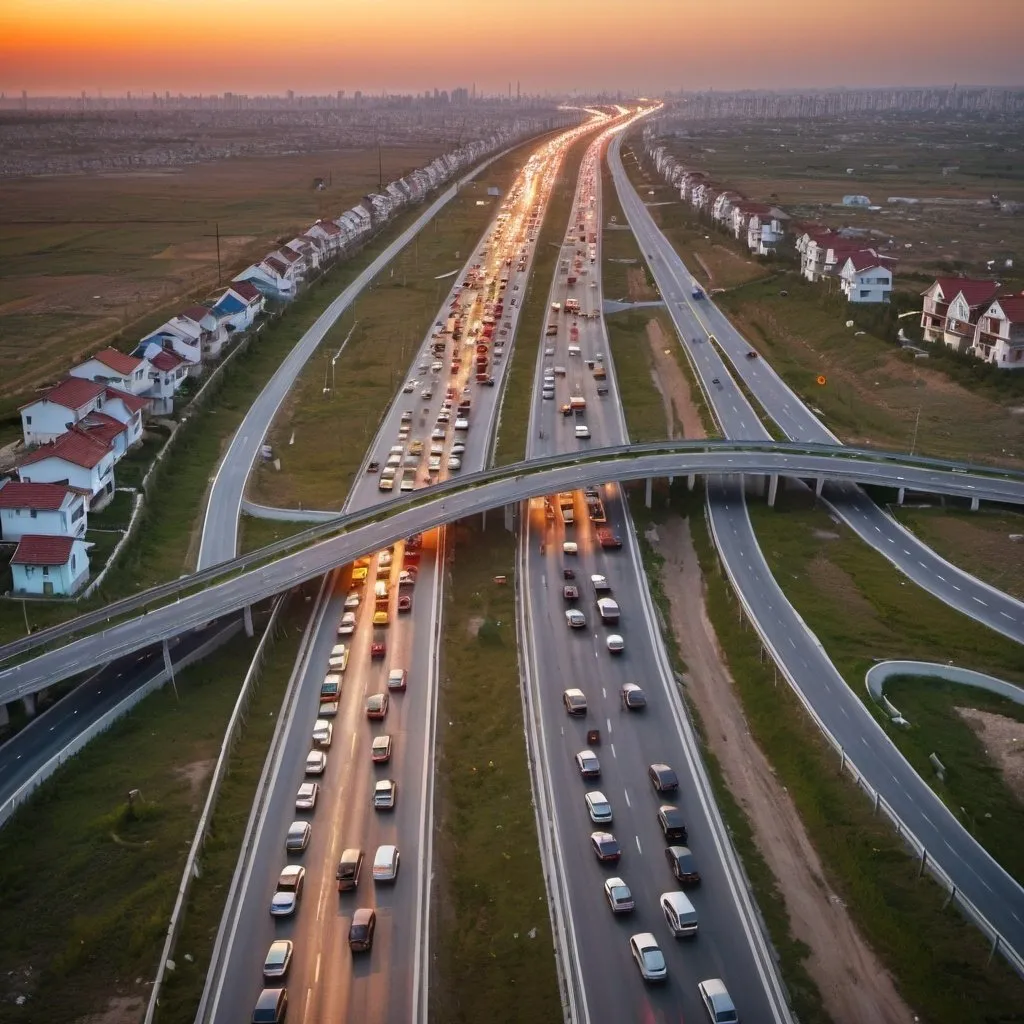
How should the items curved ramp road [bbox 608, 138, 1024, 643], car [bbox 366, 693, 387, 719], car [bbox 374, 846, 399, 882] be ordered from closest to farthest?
car [bbox 374, 846, 399, 882] < car [bbox 366, 693, 387, 719] < curved ramp road [bbox 608, 138, 1024, 643]

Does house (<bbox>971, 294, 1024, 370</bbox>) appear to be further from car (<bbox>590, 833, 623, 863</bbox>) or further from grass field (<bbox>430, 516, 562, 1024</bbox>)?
car (<bbox>590, 833, 623, 863</bbox>)

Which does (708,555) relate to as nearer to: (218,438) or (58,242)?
(218,438)

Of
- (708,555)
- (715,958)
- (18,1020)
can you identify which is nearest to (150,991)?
(18,1020)

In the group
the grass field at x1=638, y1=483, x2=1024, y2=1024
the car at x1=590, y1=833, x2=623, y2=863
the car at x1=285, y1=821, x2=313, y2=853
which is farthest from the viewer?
the car at x1=285, y1=821, x2=313, y2=853

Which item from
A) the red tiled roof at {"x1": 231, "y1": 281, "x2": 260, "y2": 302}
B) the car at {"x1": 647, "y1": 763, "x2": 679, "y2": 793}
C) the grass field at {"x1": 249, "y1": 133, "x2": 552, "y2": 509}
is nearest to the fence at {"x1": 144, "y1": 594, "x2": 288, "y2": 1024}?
the car at {"x1": 647, "y1": 763, "x2": 679, "y2": 793}

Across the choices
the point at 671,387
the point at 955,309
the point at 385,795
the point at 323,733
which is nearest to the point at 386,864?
the point at 385,795

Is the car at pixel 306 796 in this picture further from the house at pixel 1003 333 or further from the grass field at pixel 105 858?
the house at pixel 1003 333

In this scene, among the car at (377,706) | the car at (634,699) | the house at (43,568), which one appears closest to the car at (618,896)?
the car at (634,699)

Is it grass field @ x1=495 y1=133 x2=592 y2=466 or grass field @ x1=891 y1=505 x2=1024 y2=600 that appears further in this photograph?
grass field @ x1=495 y1=133 x2=592 y2=466
